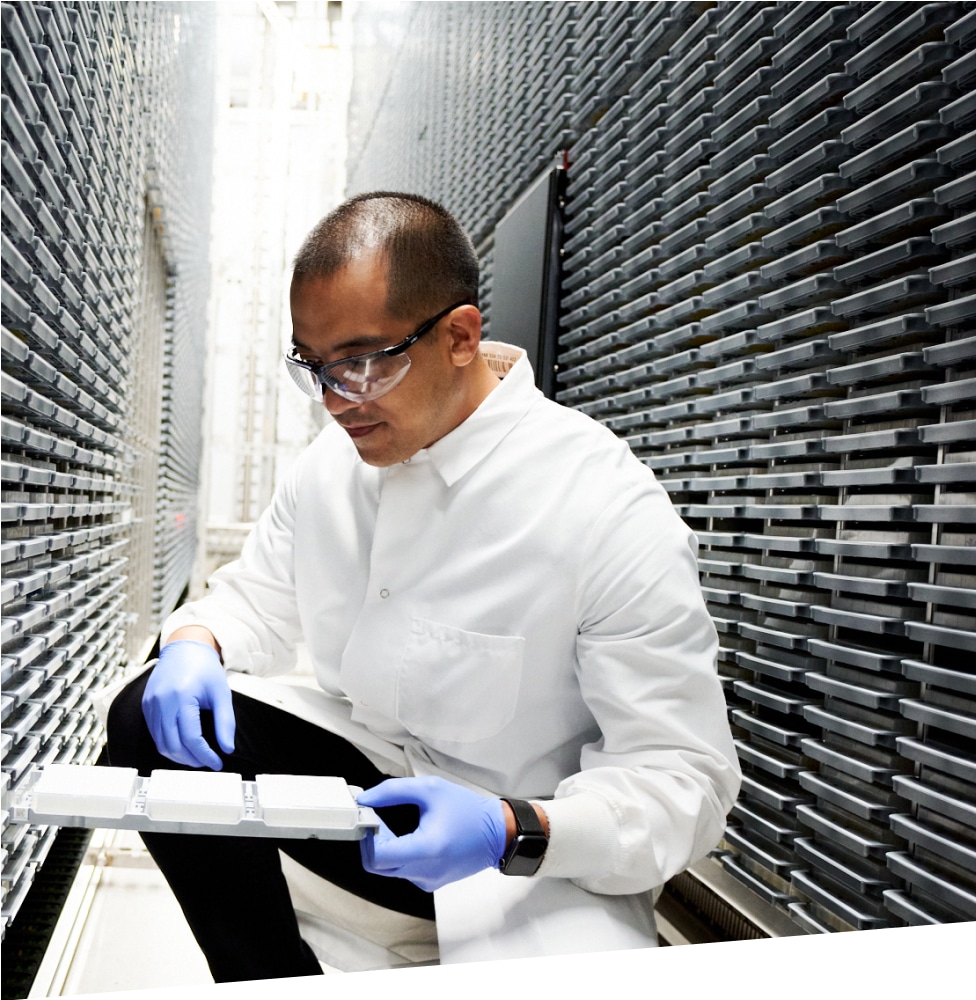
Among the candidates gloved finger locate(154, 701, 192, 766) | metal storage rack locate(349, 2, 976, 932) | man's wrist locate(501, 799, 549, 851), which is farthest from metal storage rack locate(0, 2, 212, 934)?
metal storage rack locate(349, 2, 976, 932)

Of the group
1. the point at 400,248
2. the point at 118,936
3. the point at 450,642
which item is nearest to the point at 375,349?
the point at 400,248

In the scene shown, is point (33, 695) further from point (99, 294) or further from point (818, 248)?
point (818, 248)

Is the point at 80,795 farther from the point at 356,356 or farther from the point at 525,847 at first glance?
the point at 356,356

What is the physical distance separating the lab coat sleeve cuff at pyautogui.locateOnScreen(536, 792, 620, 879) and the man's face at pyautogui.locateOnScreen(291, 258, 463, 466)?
0.75 meters

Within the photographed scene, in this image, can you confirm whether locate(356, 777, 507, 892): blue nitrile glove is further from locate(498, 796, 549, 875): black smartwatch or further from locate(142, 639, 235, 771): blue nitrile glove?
locate(142, 639, 235, 771): blue nitrile glove

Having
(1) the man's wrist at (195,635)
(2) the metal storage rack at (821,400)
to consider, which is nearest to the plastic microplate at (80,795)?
(1) the man's wrist at (195,635)

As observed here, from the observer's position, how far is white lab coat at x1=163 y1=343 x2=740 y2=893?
1416mm

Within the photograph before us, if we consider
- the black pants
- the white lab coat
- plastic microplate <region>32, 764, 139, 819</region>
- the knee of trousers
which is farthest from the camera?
the knee of trousers

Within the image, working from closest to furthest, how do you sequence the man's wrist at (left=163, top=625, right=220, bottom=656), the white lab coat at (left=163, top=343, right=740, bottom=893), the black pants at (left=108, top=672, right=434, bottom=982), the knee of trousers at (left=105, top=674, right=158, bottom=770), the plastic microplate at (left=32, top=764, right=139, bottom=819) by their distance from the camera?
the plastic microplate at (left=32, top=764, right=139, bottom=819), the white lab coat at (left=163, top=343, right=740, bottom=893), the black pants at (left=108, top=672, right=434, bottom=982), the knee of trousers at (left=105, top=674, right=158, bottom=770), the man's wrist at (left=163, top=625, right=220, bottom=656)

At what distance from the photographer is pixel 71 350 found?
230cm

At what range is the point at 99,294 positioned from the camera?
269 centimetres

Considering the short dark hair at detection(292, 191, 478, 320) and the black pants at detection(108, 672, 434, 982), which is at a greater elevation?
the short dark hair at detection(292, 191, 478, 320)

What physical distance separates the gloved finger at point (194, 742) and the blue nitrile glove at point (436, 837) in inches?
15.6

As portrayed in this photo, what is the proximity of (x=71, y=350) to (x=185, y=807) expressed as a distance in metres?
1.58
